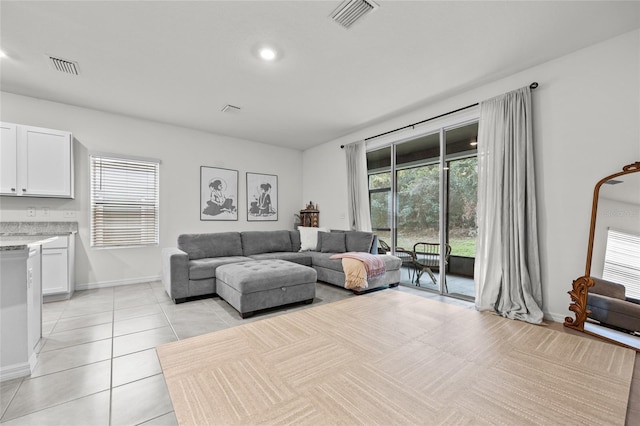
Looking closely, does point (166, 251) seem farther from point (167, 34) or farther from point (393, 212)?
point (393, 212)

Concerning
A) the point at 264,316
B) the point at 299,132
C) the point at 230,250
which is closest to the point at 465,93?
the point at 299,132

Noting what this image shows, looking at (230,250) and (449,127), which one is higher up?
(449,127)

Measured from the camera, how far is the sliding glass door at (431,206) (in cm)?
376

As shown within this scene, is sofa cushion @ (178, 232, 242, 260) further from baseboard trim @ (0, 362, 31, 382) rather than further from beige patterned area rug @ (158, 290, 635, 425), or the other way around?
baseboard trim @ (0, 362, 31, 382)

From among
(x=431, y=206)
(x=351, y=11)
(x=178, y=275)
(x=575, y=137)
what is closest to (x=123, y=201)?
(x=178, y=275)

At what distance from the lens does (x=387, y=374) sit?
1.86m

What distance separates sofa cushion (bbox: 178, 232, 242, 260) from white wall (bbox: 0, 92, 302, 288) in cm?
97

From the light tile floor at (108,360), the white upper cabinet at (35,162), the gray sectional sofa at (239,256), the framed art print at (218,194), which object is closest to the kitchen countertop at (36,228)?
the white upper cabinet at (35,162)

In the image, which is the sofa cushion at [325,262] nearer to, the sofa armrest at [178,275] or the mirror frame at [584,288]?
the sofa armrest at [178,275]

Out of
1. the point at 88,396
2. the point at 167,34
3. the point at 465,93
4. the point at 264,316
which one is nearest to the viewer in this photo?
the point at 88,396

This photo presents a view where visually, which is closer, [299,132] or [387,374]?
[387,374]

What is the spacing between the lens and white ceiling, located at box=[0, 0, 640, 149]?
222 cm

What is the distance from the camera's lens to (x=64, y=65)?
297 centimetres

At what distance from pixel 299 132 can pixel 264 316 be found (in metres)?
3.64
